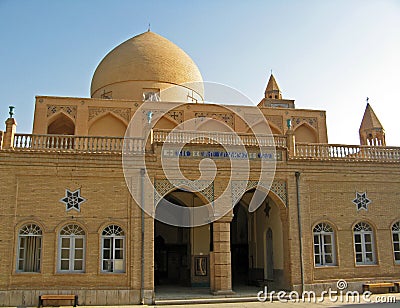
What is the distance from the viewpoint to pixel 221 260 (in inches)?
568

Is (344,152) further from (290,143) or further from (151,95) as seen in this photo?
(151,95)

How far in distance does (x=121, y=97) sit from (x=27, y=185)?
7288 mm

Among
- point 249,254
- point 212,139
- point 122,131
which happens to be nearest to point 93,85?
point 122,131

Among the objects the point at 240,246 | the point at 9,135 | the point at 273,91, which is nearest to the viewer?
the point at 9,135

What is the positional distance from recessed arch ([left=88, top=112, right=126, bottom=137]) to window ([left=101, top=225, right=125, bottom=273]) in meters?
5.59

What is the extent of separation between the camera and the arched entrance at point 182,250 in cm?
1733

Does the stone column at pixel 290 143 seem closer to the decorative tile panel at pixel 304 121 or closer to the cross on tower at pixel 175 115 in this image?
the decorative tile panel at pixel 304 121

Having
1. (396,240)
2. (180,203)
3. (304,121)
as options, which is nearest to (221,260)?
(180,203)

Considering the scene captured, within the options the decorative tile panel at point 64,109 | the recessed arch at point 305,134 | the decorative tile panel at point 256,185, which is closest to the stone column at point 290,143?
the decorative tile panel at point 256,185

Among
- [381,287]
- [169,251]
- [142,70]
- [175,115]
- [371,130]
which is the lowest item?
[381,287]

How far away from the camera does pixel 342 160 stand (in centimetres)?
1579

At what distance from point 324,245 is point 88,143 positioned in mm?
8439

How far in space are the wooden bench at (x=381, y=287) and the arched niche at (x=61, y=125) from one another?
12563 millimetres

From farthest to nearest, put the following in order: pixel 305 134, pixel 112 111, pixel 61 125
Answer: pixel 305 134
pixel 61 125
pixel 112 111
